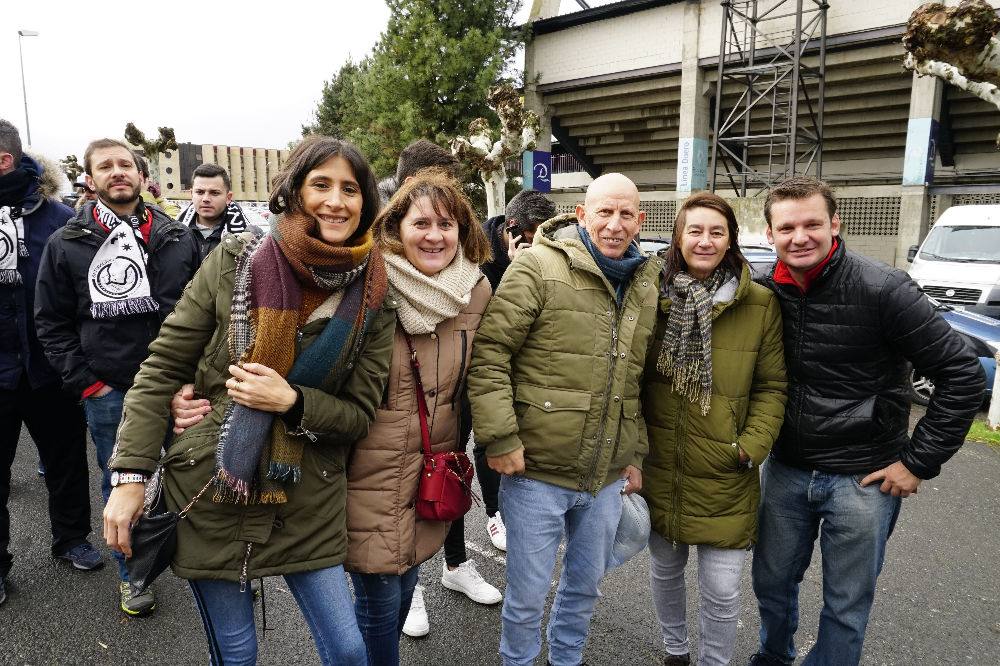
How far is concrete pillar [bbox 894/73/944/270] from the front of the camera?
50.5 feet

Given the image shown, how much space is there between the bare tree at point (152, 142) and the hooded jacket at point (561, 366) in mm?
13901

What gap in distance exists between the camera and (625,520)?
8.98 ft

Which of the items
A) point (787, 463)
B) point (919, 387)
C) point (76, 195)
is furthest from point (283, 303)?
point (76, 195)

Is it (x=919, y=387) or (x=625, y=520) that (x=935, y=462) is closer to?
(x=625, y=520)

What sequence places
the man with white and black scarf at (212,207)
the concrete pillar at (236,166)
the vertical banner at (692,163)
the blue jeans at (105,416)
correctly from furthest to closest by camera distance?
the concrete pillar at (236,166)
the vertical banner at (692,163)
the man with white and black scarf at (212,207)
the blue jeans at (105,416)

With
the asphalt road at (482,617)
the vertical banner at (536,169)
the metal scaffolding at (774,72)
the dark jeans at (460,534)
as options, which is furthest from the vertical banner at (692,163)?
the dark jeans at (460,534)

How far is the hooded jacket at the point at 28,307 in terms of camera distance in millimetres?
3459

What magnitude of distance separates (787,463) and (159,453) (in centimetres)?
231

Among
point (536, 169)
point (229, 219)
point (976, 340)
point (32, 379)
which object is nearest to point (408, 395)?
point (32, 379)

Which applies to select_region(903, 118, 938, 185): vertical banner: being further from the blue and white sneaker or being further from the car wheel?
the blue and white sneaker

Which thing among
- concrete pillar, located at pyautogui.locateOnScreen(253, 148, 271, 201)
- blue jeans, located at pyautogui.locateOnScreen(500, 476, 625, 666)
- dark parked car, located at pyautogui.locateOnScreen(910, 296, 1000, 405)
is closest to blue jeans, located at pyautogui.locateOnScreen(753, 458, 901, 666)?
blue jeans, located at pyautogui.locateOnScreen(500, 476, 625, 666)

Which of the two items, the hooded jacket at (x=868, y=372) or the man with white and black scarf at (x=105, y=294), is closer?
the hooded jacket at (x=868, y=372)

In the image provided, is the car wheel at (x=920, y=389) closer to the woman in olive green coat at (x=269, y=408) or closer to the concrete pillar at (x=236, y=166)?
the woman in olive green coat at (x=269, y=408)

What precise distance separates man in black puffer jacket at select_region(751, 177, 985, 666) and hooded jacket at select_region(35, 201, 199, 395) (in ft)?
9.88
